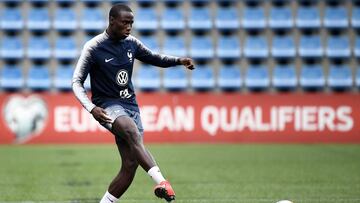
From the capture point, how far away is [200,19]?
26.0 m

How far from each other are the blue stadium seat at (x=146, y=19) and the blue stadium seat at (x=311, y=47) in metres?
4.88

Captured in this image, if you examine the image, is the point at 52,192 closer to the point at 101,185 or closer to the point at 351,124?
the point at 101,185

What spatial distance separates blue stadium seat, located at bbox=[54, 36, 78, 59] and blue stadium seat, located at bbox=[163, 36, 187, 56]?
2.98m

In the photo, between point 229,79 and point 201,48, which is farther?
point 201,48

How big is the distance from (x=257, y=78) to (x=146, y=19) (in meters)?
4.20

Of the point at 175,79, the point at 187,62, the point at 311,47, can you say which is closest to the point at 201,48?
the point at 175,79

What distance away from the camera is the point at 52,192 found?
32.0ft

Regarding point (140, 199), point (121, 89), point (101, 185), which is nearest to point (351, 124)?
point (101, 185)

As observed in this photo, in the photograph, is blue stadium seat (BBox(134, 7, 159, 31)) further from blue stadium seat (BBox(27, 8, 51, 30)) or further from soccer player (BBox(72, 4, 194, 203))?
soccer player (BBox(72, 4, 194, 203))

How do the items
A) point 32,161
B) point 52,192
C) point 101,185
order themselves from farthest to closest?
point 32,161 < point 101,185 < point 52,192

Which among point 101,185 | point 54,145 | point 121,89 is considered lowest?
point 54,145

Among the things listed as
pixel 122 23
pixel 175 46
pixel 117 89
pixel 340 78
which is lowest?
pixel 340 78

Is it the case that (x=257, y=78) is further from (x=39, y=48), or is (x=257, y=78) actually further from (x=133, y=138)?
(x=133, y=138)

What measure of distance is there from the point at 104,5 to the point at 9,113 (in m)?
7.33
